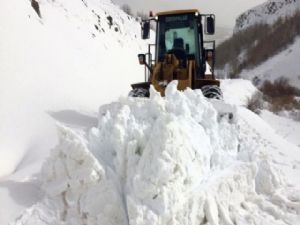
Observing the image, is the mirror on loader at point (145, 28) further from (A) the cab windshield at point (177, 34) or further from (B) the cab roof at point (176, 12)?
(B) the cab roof at point (176, 12)

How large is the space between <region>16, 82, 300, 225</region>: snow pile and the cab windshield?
3.76 meters

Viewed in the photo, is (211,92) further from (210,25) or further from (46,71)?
(46,71)

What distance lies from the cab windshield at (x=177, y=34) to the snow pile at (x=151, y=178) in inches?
148

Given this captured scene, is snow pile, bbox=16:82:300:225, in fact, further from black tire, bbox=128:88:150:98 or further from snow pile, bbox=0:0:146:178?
black tire, bbox=128:88:150:98

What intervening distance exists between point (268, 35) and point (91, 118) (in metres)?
41.2

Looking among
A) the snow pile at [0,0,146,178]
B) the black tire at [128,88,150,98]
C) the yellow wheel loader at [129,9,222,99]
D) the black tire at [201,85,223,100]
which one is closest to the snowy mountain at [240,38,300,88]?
the snow pile at [0,0,146,178]

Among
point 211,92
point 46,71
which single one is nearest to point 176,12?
point 211,92

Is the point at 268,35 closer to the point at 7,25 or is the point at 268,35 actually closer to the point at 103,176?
the point at 7,25

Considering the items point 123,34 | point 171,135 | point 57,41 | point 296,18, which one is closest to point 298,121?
point 57,41

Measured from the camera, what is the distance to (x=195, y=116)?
5.57m

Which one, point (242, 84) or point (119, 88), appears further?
point (242, 84)

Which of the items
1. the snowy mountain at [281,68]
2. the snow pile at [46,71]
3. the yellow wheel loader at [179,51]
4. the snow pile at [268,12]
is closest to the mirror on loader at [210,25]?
the yellow wheel loader at [179,51]

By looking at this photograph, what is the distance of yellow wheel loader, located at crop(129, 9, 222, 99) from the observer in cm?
832

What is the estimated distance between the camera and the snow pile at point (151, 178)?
13.7 ft
